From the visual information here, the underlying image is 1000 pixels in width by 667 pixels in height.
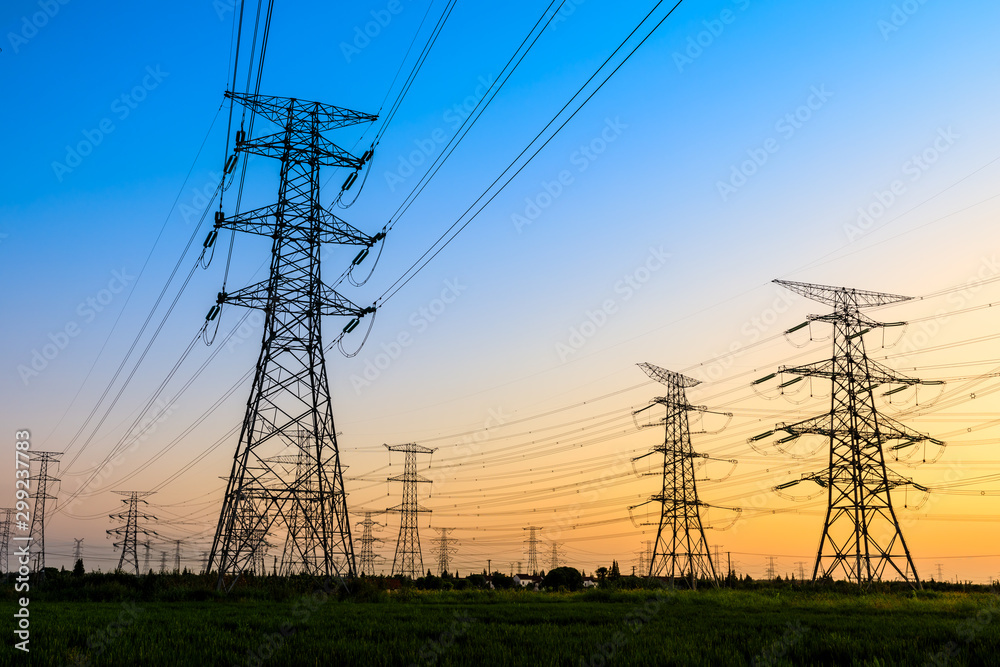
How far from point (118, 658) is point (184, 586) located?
22188 millimetres

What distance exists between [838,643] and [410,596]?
24.2 m

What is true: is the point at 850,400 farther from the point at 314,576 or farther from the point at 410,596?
the point at 314,576

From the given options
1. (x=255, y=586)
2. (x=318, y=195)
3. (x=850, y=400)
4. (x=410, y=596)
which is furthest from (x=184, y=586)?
(x=850, y=400)

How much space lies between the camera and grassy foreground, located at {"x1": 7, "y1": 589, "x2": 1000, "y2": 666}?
13648mm

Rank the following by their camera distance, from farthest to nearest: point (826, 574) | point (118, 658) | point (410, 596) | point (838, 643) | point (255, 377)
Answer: point (826, 574), point (410, 596), point (255, 377), point (838, 643), point (118, 658)

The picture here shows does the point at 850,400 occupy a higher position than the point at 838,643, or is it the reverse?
the point at 850,400

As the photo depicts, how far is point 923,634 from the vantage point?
718 inches

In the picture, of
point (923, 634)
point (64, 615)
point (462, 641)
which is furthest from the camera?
point (64, 615)

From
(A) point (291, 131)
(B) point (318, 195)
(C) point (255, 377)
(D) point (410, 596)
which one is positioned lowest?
(D) point (410, 596)

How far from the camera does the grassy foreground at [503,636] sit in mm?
13648

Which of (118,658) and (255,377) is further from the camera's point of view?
(255,377)

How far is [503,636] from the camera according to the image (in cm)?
1800

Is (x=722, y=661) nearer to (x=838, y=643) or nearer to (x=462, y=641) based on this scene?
(x=838, y=643)

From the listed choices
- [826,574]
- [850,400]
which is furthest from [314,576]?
[850,400]
